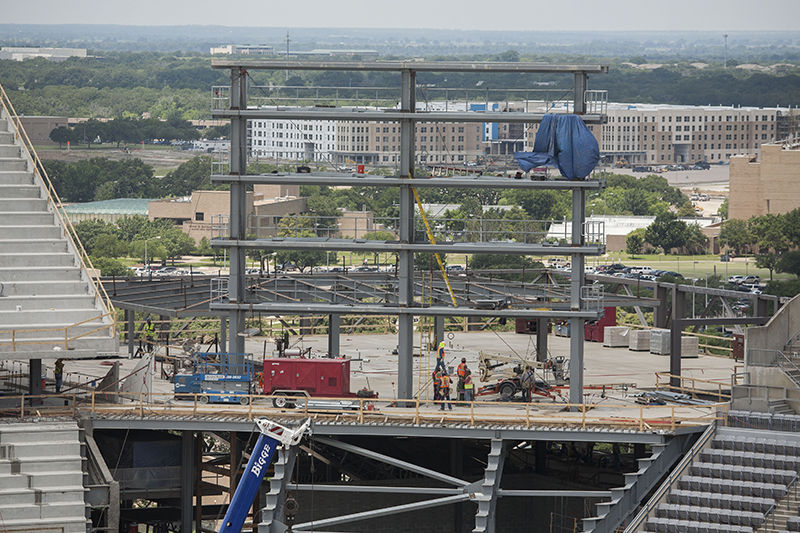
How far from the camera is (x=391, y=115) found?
58.1 metres

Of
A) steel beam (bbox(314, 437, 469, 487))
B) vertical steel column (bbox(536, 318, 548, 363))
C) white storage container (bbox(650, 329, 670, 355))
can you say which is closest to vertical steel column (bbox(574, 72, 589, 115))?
vertical steel column (bbox(536, 318, 548, 363))

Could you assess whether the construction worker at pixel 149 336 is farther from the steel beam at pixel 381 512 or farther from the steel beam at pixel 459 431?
the steel beam at pixel 381 512

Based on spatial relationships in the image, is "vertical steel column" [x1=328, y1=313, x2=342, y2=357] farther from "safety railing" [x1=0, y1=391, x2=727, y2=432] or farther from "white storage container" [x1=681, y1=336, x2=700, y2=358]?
"white storage container" [x1=681, y1=336, x2=700, y2=358]

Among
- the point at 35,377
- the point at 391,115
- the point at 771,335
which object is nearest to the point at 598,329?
the point at 771,335

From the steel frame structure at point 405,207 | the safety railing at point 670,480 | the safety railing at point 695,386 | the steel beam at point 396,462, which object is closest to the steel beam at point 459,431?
the steel beam at point 396,462

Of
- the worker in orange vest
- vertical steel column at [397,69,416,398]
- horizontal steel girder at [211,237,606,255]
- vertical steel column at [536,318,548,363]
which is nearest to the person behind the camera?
horizontal steel girder at [211,237,606,255]

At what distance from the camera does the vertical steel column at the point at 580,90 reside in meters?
58.0

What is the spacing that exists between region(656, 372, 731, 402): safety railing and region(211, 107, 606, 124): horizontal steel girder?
424 inches

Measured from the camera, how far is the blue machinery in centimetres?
5150

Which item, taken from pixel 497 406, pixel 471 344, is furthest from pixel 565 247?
pixel 471 344

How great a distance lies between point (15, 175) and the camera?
60.9 m

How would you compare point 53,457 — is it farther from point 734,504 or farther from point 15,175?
point 734,504

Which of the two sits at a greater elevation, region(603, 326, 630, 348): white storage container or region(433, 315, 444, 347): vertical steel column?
region(433, 315, 444, 347): vertical steel column

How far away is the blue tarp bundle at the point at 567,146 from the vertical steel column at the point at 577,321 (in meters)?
1.07
